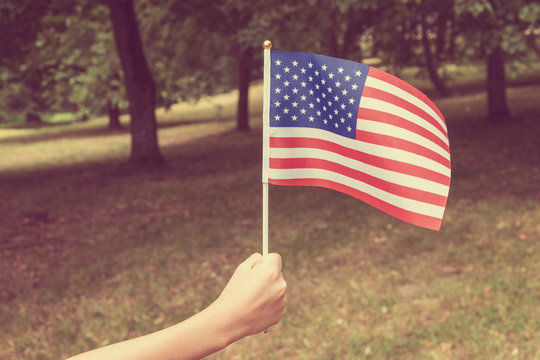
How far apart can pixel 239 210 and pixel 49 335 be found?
4.54 metres

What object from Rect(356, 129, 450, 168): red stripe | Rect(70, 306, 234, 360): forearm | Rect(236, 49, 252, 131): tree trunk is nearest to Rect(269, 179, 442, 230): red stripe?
Rect(356, 129, 450, 168): red stripe

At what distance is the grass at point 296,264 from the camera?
5.12 meters

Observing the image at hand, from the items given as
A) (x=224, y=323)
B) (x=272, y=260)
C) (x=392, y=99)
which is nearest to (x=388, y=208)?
(x=392, y=99)

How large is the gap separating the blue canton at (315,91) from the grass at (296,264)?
2.96 meters

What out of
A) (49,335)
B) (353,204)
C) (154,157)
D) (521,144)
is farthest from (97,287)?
(521,144)

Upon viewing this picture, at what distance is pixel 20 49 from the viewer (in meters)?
15.3

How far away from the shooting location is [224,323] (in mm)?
1814

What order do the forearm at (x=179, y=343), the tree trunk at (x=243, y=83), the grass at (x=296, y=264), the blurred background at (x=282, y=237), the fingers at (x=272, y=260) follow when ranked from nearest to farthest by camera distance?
the forearm at (x=179, y=343), the fingers at (x=272, y=260), the grass at (x=296, y=264), the blurred background at (x=282, y=237), the tree trunk at (x=243, y=83)

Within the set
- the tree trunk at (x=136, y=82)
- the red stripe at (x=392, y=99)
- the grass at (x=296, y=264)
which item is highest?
the red stripe at (x=392, y=99)

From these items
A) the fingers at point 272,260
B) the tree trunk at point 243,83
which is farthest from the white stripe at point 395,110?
the tree trunk at point 243,83

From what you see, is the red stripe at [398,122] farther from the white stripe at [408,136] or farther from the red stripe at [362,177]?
the red stripe at [362,177]

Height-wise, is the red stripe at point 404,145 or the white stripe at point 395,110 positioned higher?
the white stripe at point 395,110

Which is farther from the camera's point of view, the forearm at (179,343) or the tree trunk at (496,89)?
the tree trunk at (496,89)

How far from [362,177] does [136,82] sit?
1196cm
